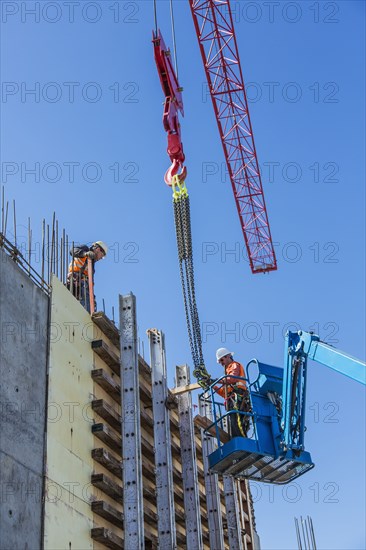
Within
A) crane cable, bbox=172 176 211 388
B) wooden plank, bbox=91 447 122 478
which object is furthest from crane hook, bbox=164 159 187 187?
wooden plank, bbox=91 447 122 478

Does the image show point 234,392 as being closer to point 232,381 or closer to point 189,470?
point 232,381

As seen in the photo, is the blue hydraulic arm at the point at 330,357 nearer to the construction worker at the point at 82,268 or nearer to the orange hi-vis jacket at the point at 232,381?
the orange hi-vis jacket at the point at 232,381

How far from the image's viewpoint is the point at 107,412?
54.3 feet

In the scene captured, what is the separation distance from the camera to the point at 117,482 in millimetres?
16625

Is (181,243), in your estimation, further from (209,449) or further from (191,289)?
(209,449)

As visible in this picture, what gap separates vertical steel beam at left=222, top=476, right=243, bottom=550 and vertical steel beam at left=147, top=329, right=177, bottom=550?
3.59 meters

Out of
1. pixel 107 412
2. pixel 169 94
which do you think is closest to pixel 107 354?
pixel 107 412

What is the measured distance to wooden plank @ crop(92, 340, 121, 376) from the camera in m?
17.3

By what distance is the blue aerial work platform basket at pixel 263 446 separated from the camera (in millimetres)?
16594

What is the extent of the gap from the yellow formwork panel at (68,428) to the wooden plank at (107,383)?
0.15 meters

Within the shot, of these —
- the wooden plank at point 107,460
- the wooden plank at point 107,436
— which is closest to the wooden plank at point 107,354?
the wooden plank at point 107,436

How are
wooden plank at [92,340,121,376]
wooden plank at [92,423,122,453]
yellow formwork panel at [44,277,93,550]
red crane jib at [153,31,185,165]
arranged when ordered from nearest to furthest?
1. yellow formwork panel at [44,277,93,550]
2. wooden plank at [92,423,122,453]
3. wooden plank at [92,340,121,376]
4. red crane jib at [153,31,185,165]


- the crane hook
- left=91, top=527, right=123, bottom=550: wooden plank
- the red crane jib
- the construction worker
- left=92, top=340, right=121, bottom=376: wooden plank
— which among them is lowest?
left=91, top=527, right=123, bottom=550: wooden plank

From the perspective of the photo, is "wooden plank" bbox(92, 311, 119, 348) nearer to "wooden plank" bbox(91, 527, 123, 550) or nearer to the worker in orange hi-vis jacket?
the worker in orange hi-vis jacket
